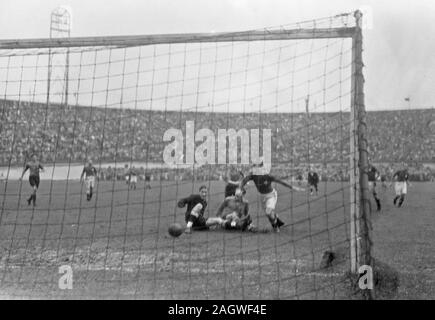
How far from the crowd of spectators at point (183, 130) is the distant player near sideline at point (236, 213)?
67.8ft

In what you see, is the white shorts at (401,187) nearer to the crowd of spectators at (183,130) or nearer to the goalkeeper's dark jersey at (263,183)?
the goalkeeper's dark jersey at (263,183)

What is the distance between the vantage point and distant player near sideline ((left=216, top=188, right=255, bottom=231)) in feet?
37.0

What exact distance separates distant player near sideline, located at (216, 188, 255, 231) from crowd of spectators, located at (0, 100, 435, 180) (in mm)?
20654

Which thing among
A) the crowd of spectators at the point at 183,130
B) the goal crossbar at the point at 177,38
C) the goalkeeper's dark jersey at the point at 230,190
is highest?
the crowd of spectators at the point at 183,130

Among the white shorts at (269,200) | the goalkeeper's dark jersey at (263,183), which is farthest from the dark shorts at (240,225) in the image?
the goalkeeper's dark jersey at (263,183)

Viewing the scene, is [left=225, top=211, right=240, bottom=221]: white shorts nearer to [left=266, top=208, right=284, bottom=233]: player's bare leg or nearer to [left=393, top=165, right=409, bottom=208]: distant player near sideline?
[left=266, top=208, right=284, bottom=233]: player's bare leg

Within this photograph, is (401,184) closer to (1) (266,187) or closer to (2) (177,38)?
(1) (266,187)

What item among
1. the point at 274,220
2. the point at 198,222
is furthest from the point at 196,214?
the point at 274,220

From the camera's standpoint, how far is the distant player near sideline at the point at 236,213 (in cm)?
1128

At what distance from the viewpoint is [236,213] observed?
11781mm

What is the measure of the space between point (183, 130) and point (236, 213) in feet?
113

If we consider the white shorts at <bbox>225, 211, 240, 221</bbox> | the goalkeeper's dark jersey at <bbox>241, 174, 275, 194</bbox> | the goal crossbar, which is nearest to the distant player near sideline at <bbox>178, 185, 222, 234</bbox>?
the white shorts at <bbox>225, 211, 240, 221</bbox>
